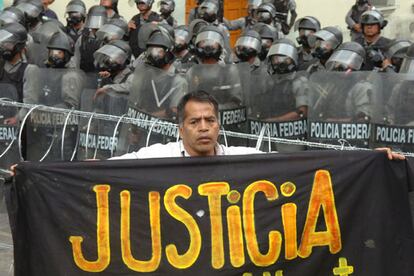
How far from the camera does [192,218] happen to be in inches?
208

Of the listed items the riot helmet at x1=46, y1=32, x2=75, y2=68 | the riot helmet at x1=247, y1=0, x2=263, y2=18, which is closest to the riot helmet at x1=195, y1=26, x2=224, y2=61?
the riot helmet at x1=46, y1=32, x2=75, y2=68

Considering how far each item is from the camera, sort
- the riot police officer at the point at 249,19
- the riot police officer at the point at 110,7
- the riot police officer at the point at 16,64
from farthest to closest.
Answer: the riot police officer at the point at 249,19 → the riot police officer at the point at 110,7 → the riot police officer at the point at 16,64

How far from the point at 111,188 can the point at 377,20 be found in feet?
23.6

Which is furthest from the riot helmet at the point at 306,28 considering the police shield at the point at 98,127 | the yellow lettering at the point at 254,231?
the yellow lettering at the point at 254,231

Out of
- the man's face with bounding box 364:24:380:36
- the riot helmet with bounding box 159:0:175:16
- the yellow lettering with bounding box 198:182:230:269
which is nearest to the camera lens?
the yellow lettering with bounding box 198:182:230:269

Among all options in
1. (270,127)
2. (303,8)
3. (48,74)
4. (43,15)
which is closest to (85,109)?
(48,74)

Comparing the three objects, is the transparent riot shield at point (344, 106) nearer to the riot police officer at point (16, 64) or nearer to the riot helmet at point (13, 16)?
the riot police officer at point (16, 64)

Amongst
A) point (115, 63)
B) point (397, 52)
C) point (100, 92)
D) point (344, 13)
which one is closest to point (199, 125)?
point (100, 92)

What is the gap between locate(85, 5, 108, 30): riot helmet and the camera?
41.9ft

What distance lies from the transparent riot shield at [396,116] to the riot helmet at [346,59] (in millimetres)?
817

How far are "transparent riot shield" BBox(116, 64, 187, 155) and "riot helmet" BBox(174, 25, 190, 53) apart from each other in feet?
9.23

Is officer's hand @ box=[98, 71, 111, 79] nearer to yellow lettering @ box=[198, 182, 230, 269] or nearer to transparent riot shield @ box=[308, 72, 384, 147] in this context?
transparent riot shield @ box=[308, 72, 384, 147]

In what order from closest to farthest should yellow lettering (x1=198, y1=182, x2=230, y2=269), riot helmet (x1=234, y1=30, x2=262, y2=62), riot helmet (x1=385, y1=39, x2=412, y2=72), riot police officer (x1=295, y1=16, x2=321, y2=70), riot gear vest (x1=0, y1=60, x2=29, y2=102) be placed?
yellow lettering (x1=198, y1=182, x2=230, y2=269), riot gear vest (x1=0, y1=60, x2=29, y2=102), riot helmet (x1=385, y1=39, x2=412, y2=72), riot helmet (x1=234, y1=30, x2=262, y2=62), riot police officer (x1=295, y1=16, x2=321, y2=70)

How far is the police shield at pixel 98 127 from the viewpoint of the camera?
8414 mm
